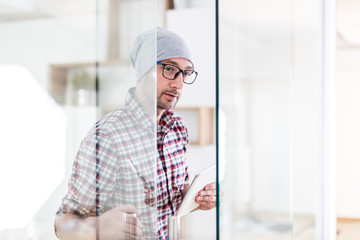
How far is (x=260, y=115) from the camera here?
3.91 feet

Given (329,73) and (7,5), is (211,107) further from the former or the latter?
(7,5)

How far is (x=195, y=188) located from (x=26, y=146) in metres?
0.42

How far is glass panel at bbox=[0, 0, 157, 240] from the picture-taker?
40 cm

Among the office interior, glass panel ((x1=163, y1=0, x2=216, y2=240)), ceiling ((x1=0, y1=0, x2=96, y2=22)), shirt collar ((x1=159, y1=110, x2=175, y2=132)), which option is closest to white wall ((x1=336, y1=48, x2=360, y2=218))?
the office interior

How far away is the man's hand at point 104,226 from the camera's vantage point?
0.42 meters

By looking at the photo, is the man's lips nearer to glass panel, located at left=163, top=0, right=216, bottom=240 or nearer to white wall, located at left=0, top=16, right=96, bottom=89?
white wall, located at left=0, top=16, right=96, bottom=89

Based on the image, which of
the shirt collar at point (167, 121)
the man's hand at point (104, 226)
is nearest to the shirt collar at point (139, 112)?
the man's hand at point (104, 226)

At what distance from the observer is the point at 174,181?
0.77m

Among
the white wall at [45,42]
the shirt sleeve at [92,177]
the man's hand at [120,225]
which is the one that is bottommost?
the man's hand at [120,225]

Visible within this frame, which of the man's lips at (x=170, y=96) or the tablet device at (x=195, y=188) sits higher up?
the man's lips at (x=170, y=96)

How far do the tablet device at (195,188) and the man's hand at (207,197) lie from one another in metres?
0.01

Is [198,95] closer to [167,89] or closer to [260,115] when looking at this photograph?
[260,115]

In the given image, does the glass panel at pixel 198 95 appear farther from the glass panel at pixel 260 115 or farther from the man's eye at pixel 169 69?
the man's eye at pixel 169 69

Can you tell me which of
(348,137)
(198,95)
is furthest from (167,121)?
(348,137)
